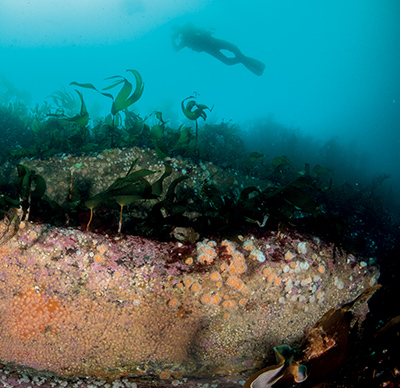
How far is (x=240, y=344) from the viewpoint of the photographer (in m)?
1.80

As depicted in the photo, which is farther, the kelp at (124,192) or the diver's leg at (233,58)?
the diver's leg at (233,58)

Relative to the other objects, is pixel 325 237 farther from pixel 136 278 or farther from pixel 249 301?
pixel 136 278

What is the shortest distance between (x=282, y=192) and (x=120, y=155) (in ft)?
7.12

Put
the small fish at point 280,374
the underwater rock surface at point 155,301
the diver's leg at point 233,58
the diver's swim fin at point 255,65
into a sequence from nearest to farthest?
the small fish at point 280,374 → the underwater rock surface at point 155,301 → the diver's leg at point 233,58 → the diver's swim fin at point 255,65

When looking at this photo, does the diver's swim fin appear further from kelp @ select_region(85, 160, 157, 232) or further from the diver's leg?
kelp @ select_region(85, 160, 157, 232)

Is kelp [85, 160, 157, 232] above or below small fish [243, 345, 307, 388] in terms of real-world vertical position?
above

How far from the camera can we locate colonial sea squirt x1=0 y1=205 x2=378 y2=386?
59.4 inches

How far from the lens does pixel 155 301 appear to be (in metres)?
1.57

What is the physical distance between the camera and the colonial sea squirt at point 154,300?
4.95 ft

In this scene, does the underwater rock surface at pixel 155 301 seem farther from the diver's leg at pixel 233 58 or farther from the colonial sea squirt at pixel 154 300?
the diver's leg at pixel 233 58

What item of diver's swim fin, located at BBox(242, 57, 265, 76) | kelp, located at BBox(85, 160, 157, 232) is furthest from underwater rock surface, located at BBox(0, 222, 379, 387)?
diver's swim fin, located at BBox(242, 57, 265, 76)

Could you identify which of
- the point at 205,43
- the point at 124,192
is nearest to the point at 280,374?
the point at 124,192

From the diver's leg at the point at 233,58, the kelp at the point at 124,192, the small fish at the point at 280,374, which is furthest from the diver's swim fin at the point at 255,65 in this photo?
the small fish at the point at 280,374

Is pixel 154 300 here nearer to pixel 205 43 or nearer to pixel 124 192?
pixel 124 192
